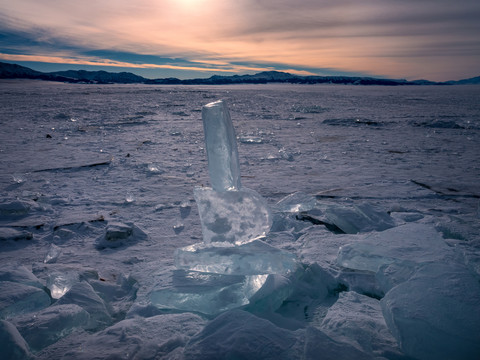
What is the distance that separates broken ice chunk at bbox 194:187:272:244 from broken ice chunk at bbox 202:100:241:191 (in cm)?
7

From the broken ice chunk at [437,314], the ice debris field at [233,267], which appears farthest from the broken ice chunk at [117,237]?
the broken ice chunk at [437,314]

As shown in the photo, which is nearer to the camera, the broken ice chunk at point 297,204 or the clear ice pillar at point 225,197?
the clear ice pillar at point 225,197

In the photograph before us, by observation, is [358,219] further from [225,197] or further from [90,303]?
[90,303]

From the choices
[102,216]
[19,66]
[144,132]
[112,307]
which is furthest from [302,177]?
[19,66]

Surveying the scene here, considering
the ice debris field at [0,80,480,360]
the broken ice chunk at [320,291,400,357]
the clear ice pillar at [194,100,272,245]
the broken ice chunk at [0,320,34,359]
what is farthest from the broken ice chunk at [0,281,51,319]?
the broken ice chunk at [320,291,400,357]

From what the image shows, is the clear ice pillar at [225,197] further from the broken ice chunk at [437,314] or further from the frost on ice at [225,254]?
the broken ice chunk at [437,314]

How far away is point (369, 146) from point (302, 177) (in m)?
1.97

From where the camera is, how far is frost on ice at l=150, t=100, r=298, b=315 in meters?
1.08

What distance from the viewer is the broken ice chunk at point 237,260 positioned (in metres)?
1.13

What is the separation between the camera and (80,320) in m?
0.99

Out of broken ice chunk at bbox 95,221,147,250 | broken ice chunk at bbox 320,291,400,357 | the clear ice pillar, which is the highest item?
the clear ice pillar

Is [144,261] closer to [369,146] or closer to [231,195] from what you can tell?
[231,195]

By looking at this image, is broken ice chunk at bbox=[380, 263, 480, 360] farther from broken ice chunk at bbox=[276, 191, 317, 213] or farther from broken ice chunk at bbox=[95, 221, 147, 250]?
broken ice chunk at bbox=[95, 221, 147, 250]

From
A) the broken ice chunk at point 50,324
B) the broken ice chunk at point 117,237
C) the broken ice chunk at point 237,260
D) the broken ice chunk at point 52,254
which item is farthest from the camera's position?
the broken ice chunk at point 117,237
